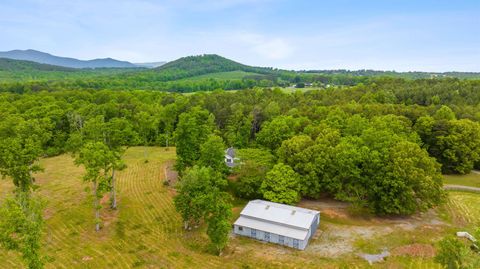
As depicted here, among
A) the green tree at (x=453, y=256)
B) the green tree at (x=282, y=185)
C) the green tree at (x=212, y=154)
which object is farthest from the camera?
the green tree at (x=212, y=154)

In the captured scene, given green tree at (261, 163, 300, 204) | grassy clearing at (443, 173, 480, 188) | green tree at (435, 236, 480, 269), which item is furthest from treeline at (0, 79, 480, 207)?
green tree at (435, 236, 480, 269)

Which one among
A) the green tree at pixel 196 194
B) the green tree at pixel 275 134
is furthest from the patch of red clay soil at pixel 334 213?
the green tree at pixel 196 194

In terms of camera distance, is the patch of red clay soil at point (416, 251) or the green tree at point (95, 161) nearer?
the patch of red clay soil at point (416, 251)

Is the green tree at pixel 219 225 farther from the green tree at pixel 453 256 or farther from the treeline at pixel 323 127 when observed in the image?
the green tree at pixel 453 256

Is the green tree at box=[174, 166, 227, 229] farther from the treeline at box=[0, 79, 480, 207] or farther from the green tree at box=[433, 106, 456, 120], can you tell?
the green tree at box=[433, 106, 456, 120]

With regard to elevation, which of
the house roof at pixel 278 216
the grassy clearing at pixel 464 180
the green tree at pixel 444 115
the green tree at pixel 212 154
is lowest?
the grassy clearing at pixel 464 180

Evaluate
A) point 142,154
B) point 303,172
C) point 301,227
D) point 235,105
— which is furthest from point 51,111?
point 301,227

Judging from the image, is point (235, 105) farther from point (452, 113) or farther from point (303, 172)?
point (452, 113)

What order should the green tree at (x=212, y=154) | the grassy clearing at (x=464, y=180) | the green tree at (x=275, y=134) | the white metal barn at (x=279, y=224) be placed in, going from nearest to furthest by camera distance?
the white metal barn at (x=279, y=224) → the green tree at (x=212, y=154) → the grassy clearing at (x=464, y=180) → the green tree at (x=275, y=134)
